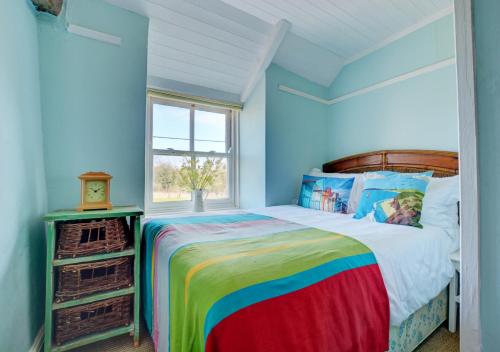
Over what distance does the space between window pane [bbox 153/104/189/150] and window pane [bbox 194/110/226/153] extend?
122mm

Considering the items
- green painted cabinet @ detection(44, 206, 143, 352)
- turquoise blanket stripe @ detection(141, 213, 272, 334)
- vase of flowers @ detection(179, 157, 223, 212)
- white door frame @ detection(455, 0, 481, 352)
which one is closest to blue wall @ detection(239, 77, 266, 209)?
vase of flowers @ detection(179, 157, 223, 212)

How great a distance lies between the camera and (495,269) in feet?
1.79

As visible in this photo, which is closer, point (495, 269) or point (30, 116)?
point (495, 269)

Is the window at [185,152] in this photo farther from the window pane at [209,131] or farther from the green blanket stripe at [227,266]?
the green blanket stripe at [227,266]

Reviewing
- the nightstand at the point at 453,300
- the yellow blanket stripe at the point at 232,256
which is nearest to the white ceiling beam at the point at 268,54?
the yellow blanket stripe at the point at 232,256

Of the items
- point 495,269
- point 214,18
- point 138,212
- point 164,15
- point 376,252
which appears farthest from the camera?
point 214,18

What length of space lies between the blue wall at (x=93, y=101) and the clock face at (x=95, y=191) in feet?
0.96

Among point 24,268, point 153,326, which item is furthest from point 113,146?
point 153,326

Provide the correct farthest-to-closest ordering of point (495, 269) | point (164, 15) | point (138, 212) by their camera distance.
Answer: point (164, 15) → point (138, 212) → point (495, 269)

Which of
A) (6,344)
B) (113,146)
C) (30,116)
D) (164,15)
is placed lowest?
(6,344)

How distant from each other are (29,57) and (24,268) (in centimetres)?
118

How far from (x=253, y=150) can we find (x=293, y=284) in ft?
6.46

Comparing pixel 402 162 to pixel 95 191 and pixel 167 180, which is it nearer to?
pixel 167 180

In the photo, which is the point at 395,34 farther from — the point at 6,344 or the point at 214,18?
the point at 6,344
